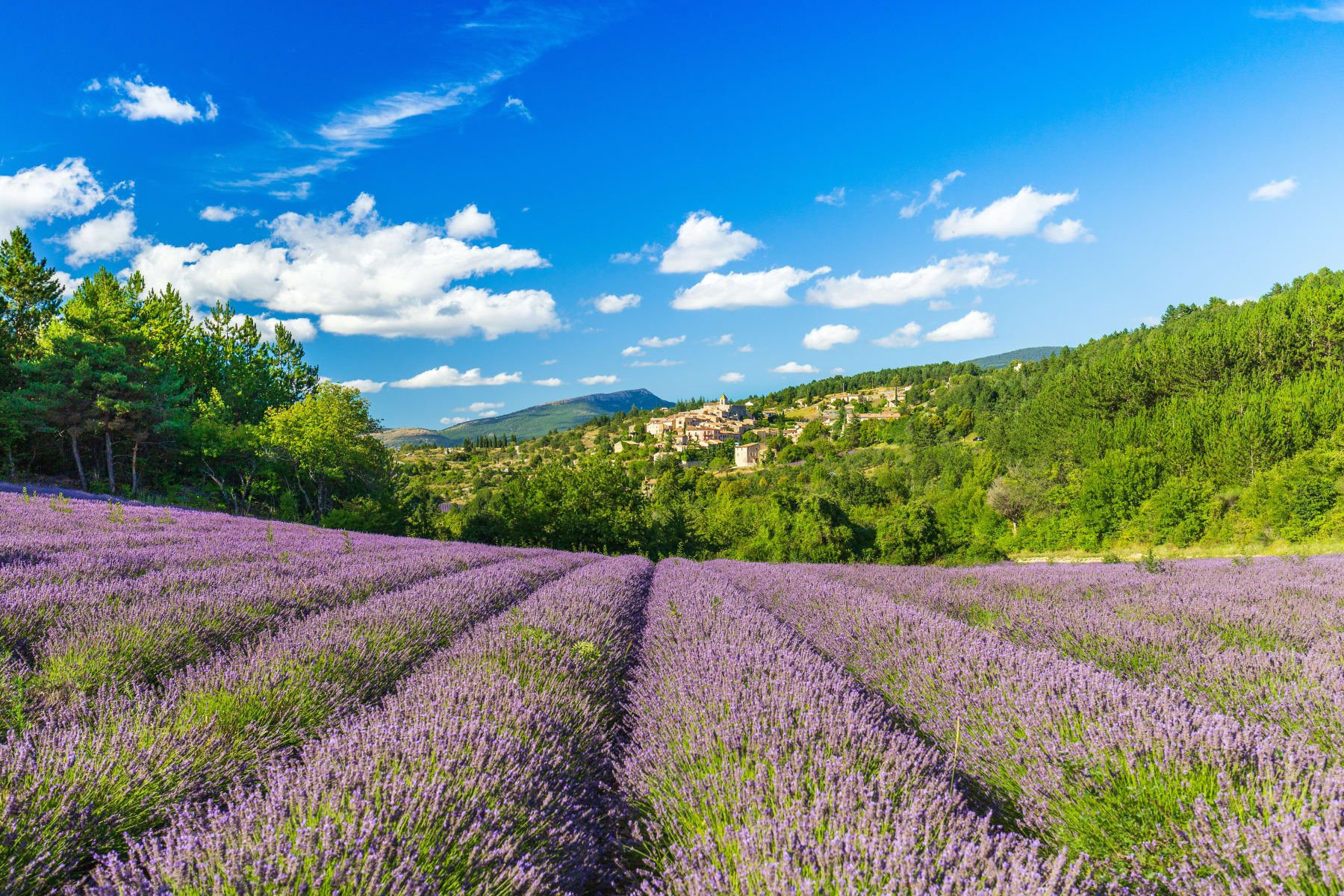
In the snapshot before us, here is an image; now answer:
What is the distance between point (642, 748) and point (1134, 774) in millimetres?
1631

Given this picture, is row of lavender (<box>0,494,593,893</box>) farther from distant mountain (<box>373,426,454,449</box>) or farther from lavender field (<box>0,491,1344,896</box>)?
distant mountain (<box>373,426,454,449</box>)

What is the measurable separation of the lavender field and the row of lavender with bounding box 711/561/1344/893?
0.04 feet

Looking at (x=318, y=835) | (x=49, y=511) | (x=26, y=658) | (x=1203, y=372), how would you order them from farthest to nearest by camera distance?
(x=1203, y=372) → (x=49, y=511) → (x=26, y=658) → (x=318, y=835)

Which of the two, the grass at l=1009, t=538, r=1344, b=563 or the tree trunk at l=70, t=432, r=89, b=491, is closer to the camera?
the tree trunk at l=70, t=432, r=89, b=491

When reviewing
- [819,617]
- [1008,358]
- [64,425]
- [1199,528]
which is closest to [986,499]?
[1199,528]

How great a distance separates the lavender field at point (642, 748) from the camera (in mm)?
1216

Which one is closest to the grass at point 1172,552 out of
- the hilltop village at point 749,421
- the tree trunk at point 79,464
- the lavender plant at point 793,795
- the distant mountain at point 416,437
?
the lavender plant at point 793,795

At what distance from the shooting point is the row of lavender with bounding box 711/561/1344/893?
1227mm

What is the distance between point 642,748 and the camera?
2133 mm

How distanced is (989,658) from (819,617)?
65.1 inches

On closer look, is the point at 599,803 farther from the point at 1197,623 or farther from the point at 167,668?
the point at 1197,623

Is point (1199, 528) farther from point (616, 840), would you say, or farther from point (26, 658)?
point (26, 658)

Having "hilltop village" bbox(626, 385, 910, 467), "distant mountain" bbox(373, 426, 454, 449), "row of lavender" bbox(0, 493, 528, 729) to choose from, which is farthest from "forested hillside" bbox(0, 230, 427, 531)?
"distant mountain" bbox(373, 426, 454, 449)

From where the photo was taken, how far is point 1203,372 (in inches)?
1410
